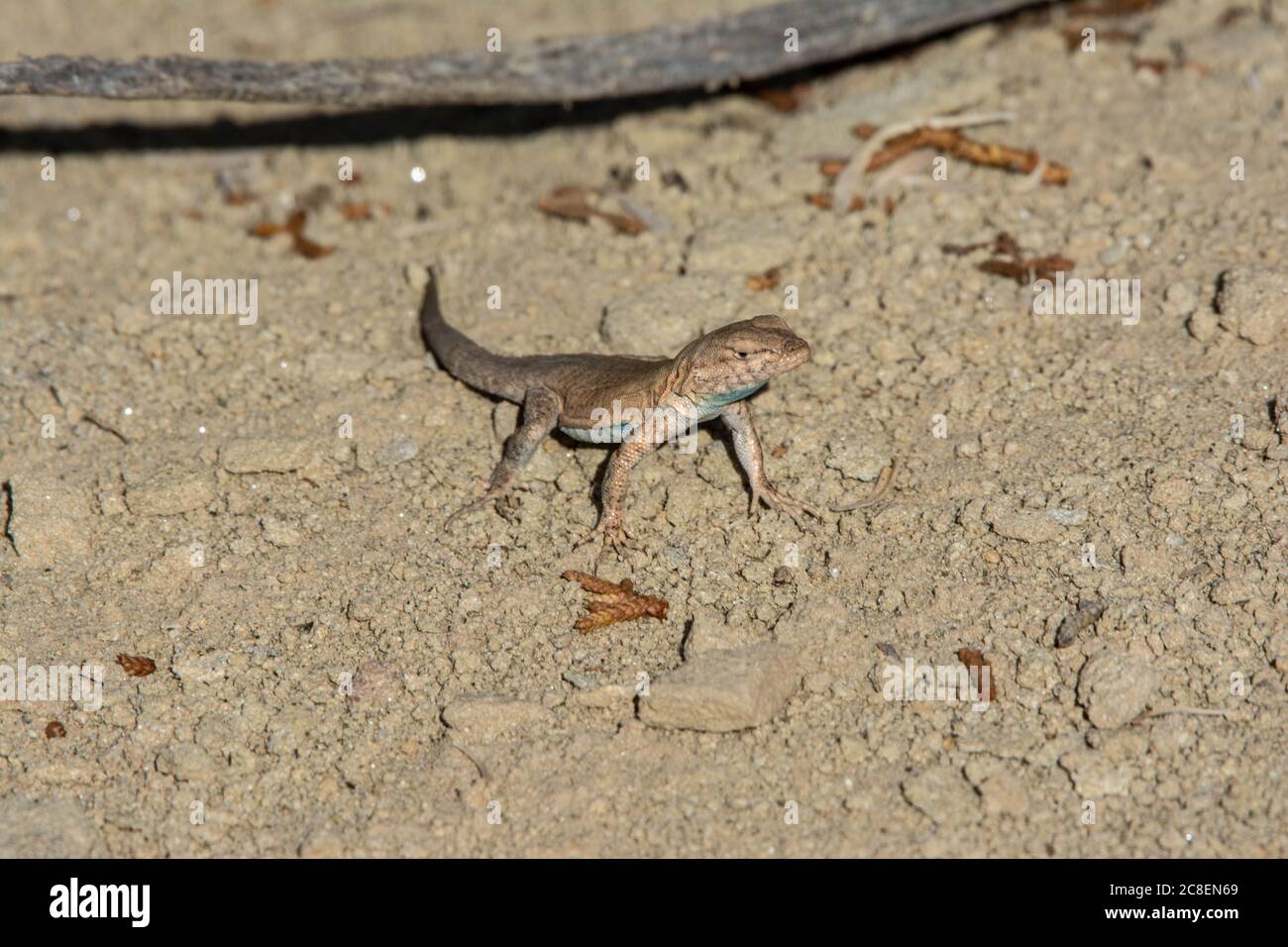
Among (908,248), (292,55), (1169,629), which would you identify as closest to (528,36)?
(292,55)

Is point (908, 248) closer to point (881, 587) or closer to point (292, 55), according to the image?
point (881, 587)

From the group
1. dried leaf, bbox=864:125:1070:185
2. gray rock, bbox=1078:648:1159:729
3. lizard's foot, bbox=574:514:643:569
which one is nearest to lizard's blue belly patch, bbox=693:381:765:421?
lizard's foot, bbox=574:514:643:569

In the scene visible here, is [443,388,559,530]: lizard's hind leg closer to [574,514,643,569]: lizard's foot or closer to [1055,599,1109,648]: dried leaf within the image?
[574,514,643,569]: lizard's foot

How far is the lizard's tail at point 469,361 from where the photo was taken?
674 centimetres

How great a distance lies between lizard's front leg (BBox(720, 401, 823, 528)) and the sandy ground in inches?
4.0

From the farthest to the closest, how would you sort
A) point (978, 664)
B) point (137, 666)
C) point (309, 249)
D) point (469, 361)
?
point (309, 249) < point (469, 361) < point (137, 666) < point (978, 664)

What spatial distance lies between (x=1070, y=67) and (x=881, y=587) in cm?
515

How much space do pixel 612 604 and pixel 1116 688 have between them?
226 cm

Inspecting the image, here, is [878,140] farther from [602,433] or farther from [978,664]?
[978,664]

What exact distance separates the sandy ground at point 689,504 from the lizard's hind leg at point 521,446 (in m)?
0.14

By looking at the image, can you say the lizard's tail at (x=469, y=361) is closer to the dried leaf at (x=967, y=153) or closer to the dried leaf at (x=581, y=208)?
the dried leaf at (x=581, y=208)

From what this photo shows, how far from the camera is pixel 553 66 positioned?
26.3 feet

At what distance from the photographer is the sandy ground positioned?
16.8 ft

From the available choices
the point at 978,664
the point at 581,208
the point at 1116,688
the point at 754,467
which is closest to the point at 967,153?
the point at 581,208
